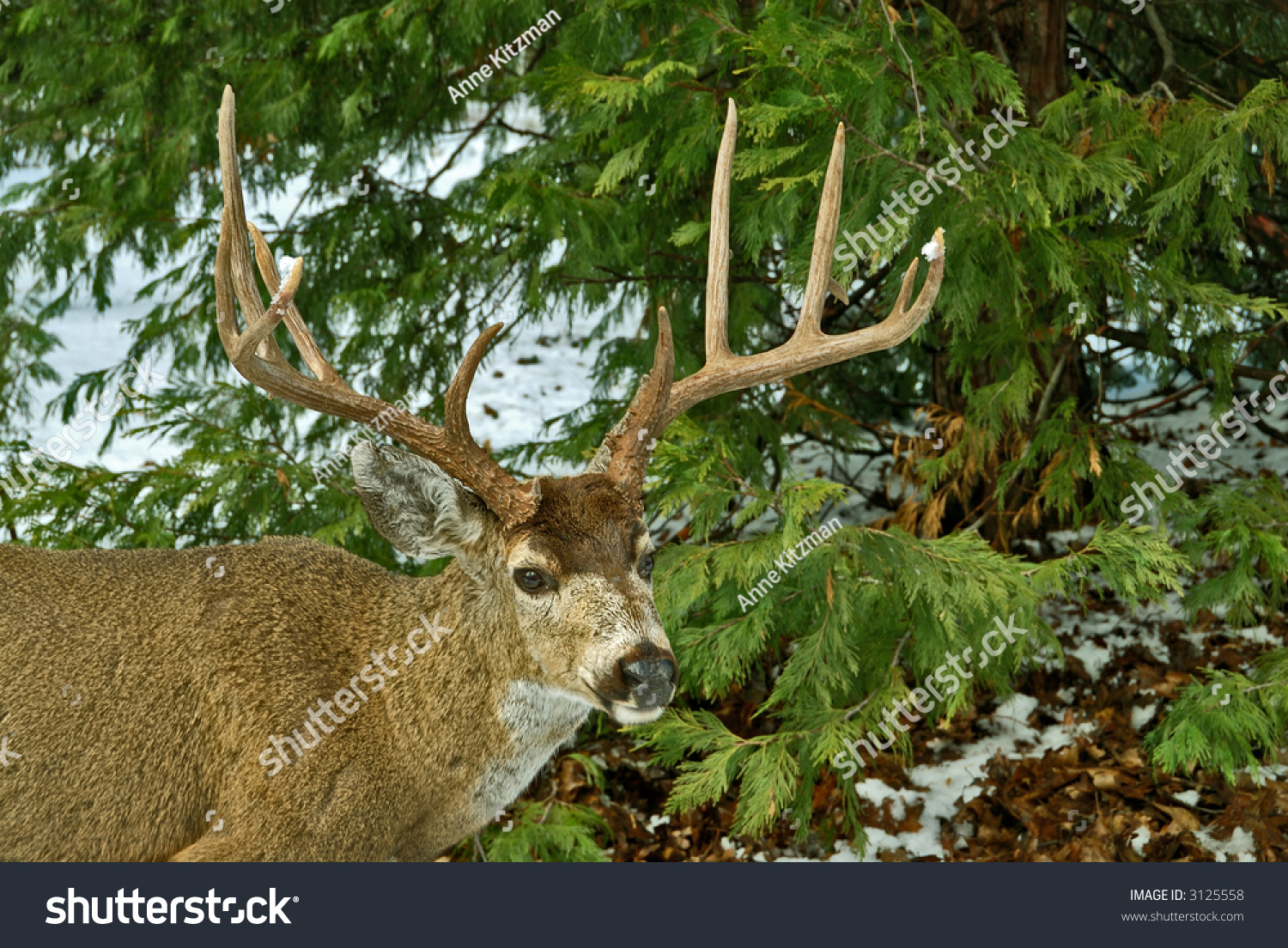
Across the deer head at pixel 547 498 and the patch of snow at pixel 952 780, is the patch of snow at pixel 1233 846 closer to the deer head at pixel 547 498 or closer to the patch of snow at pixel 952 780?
the patch of snow at pixel 952 780

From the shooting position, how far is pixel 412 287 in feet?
22.8

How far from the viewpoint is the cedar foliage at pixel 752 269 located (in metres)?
5.25

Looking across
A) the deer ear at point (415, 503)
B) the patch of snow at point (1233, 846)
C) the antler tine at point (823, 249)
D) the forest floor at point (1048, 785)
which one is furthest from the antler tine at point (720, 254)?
the patch of snow at point (1233, 846)

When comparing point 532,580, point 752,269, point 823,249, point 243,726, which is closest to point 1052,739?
point 752,269

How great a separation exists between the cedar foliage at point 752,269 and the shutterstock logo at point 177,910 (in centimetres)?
180

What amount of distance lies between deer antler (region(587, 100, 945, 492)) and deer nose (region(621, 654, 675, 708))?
27.0 inches

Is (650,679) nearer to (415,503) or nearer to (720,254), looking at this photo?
(415,503)

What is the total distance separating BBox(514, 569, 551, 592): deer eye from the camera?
384 cm

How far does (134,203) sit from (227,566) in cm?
382

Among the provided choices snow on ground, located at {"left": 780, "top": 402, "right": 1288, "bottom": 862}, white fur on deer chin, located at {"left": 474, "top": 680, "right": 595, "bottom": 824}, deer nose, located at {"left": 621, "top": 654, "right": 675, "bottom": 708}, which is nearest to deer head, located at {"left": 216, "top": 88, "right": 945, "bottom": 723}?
deer nose, located at {"left": 621, "top": 654, "right": 675, "bottom": 708}

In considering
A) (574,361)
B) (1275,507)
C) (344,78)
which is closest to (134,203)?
(344,78)
